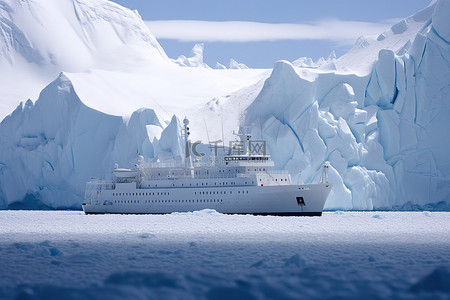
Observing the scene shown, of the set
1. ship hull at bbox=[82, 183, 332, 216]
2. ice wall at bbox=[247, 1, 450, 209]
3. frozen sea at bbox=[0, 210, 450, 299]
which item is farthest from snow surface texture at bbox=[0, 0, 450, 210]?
frozen sea at bbox=[0, 210, 450, 299]

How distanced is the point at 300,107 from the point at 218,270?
25156mm

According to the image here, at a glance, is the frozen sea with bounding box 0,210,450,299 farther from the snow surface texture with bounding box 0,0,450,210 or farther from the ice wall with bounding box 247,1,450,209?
the snow surface texture with bounding box 0,0,450,210

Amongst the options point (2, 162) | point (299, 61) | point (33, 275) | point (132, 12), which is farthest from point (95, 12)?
point (33, 275)

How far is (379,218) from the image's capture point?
30.0 metres

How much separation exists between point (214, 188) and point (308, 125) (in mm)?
6718

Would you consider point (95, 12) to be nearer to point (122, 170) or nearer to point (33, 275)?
point (122, 170)

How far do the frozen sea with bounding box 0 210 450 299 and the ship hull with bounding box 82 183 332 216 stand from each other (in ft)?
27.3

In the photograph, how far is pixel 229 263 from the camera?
14516mm

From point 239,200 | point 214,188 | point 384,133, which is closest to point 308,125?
point 384,133

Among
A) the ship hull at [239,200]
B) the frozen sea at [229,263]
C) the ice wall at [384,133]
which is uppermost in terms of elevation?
the ice wall at [384,133]

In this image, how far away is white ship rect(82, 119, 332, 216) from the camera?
110 feet

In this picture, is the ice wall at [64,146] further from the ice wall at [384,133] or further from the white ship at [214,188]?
the ice wall at [384,133]

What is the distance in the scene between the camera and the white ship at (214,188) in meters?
33.6

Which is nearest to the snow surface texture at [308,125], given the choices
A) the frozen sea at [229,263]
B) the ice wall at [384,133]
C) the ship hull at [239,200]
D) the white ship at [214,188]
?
the ice wall at [384,133]
